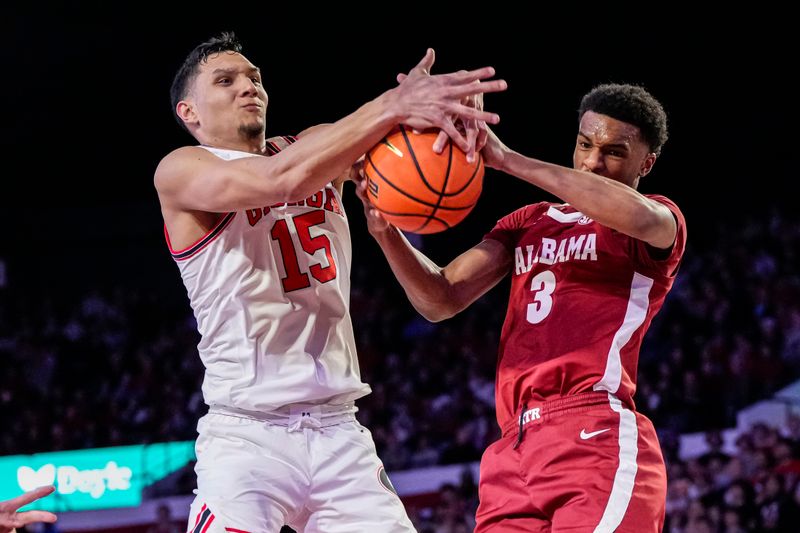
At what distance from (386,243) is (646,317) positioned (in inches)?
42.1

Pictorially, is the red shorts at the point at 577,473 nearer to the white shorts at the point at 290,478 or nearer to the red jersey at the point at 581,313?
the red jersey at the point at 581,313

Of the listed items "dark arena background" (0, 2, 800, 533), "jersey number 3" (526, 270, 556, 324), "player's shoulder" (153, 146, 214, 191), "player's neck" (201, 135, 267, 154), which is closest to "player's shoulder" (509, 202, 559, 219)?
"jersey number 3" (526, 270, 556, 324)

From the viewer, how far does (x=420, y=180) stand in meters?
3.27

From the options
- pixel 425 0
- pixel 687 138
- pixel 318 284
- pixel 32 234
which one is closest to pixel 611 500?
pixel 318 284

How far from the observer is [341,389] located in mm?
3768

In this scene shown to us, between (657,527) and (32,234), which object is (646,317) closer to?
(657,527)

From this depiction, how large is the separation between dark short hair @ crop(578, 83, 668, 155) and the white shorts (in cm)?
166

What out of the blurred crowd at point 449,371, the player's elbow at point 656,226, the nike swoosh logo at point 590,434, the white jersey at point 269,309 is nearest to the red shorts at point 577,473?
the nike swoosh logo at point 590,434

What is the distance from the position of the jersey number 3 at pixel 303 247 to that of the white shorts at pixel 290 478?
498 mm

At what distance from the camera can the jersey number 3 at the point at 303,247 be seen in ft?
12.3

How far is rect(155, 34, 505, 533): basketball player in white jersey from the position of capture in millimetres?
3447

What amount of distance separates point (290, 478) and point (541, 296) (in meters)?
1.20

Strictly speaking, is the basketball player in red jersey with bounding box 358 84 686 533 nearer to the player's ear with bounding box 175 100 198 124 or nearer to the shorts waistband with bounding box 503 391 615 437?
the shorts waistband with bounding box 503 391 615 437

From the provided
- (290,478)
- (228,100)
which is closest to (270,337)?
(290,478)
